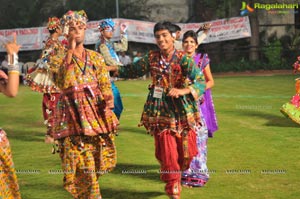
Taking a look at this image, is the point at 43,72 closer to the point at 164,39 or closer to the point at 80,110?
the point at 80,110

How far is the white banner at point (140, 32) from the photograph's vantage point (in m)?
32.7

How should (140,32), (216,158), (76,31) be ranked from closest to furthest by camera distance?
(76,31) → (216,158) → (140,32)

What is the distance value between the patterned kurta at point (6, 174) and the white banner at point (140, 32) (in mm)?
27365

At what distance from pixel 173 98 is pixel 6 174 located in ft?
7.21

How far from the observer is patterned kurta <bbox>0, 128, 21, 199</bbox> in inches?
200

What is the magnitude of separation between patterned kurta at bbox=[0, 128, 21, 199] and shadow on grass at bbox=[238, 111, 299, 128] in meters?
8.50

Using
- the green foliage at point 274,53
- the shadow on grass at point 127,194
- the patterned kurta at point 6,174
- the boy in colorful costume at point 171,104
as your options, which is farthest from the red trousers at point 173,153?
the green foliage at point 274,53

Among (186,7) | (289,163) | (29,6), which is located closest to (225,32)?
(186,7)

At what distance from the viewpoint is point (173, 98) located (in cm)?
672

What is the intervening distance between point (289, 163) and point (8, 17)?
1167 inches

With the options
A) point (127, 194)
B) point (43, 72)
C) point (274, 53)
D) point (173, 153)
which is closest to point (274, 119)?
point (127, 194)

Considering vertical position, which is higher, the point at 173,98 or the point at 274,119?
the point at 173,98

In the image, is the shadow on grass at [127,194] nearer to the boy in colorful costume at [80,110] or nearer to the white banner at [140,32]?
the boy in colorful costume at [80,110]

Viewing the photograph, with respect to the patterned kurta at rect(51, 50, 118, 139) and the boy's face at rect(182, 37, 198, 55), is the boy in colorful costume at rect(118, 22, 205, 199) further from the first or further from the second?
the boy's face at rect(182, 37, 198, 55)
